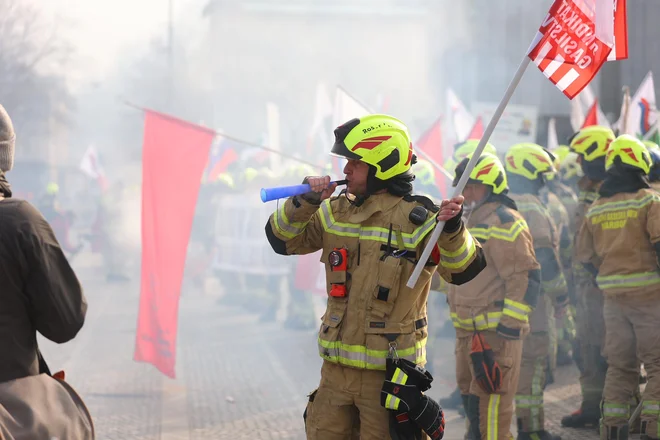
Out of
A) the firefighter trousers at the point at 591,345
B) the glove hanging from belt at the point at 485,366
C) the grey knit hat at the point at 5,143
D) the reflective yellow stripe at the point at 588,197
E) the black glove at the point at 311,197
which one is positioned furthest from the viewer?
the reflective yellow stripe at the point at 588,197

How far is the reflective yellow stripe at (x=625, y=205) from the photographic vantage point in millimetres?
5398

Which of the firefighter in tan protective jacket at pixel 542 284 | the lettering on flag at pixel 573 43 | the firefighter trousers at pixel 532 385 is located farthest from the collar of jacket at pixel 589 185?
the lettering on flag at pixel 573 43

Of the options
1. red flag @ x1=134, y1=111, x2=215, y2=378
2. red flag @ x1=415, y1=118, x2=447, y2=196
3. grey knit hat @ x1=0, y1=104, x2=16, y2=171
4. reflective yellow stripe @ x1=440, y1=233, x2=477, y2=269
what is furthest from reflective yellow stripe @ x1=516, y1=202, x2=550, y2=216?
grey knit hat @ x1=0, y1=104, x2=16, y2=171

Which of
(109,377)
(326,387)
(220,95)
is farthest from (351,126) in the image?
(220,95)

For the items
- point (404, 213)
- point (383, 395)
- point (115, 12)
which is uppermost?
point (115, 12)

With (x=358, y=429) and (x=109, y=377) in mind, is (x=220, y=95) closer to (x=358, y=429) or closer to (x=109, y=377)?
(x=109, y=377)

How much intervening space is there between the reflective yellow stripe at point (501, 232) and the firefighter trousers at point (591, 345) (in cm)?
183

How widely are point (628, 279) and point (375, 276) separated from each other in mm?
2663

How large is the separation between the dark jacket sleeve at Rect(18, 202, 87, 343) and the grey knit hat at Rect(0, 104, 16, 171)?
0.87 feet

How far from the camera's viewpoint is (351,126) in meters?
3.57

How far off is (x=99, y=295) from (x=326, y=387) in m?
11.7

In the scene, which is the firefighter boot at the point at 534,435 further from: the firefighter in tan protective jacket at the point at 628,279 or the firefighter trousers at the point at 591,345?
the firefighter trousers at the point at 591,345

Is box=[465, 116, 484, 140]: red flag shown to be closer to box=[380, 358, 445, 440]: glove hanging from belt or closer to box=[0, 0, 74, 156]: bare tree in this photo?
box=[0, 0, 74, 156]: bare tree

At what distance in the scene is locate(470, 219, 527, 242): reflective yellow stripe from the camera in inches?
200
